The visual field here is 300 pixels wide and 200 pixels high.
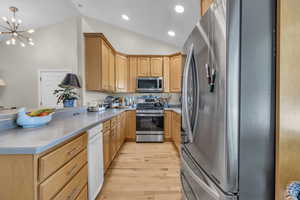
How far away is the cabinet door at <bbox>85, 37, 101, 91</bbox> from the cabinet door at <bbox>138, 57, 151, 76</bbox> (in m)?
1.46

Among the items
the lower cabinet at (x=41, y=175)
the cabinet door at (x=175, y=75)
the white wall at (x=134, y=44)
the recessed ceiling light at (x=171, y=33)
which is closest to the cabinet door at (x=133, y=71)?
the white wall at (x=134, y=44)

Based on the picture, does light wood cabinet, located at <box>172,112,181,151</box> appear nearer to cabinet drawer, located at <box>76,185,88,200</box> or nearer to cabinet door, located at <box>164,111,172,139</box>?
cabinet door, located at <box>164,111,172,139</box>

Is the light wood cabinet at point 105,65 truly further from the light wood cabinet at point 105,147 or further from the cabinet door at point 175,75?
the cabinet door at point 175,75

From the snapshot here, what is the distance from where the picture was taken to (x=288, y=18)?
2.28 feet

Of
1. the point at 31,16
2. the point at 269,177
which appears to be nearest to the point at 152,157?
the point at 269,177

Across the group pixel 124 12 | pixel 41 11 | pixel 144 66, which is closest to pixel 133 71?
pixel 144 66

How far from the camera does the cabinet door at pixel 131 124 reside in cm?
409

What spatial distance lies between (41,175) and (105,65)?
294 centimetres

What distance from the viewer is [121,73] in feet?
14.4

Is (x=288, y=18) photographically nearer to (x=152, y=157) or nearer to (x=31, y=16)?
(x=152, y=157)

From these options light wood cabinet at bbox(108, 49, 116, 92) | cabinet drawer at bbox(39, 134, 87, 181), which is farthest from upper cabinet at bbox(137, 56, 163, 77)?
cabinet drawer at bbox(39, 134, 87, 181)

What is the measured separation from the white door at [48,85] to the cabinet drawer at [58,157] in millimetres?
3156

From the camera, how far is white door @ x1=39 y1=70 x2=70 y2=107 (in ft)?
12.8

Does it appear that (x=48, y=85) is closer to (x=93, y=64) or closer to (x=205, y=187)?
(x=93, y=64)
